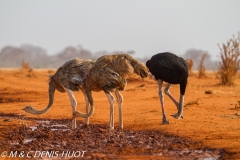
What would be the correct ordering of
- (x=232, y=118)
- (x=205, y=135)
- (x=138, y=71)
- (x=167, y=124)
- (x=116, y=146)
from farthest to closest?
(x=232, y=118)
(x=167, y=124)
(x=138, y=71)
(x=205, y=135)
(x=116, y=146)

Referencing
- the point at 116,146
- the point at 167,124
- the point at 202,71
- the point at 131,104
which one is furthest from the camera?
→ the point at 202,71

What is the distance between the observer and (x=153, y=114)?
1305 centimetres

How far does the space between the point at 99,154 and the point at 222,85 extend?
1401 centimetres

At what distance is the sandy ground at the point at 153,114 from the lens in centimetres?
936

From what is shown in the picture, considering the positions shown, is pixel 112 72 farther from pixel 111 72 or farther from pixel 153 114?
pixel 153 114

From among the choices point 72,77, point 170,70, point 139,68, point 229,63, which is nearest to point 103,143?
point 139,68

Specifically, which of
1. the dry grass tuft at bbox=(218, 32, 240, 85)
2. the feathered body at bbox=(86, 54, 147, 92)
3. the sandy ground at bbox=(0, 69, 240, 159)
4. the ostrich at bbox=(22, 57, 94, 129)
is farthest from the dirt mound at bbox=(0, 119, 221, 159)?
the dry grass tuft at bbox=(218, 32, 240, 85)

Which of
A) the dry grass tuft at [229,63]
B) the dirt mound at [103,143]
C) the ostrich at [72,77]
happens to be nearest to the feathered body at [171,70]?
the dirt mound at [103,143]

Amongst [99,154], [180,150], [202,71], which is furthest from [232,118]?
[202,71]

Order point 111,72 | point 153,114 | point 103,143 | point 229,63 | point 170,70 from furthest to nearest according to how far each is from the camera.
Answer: point 229,63 → point 153,114 → point 170,70 → point 111,72 → point 103,143

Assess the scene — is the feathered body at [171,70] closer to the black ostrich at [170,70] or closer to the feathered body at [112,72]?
the black ostrich at [170,70]

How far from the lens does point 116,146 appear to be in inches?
345

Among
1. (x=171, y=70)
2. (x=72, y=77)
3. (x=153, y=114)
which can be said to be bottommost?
(x=153, y=114)

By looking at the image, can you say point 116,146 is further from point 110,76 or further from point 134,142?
point 110,76
